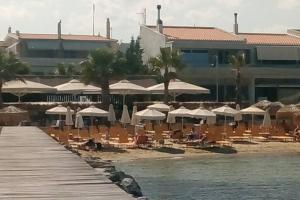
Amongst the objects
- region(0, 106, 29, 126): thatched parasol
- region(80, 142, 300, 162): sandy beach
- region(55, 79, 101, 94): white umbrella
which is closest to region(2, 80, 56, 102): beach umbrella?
region(55, 79, 101, 94): white umbrella

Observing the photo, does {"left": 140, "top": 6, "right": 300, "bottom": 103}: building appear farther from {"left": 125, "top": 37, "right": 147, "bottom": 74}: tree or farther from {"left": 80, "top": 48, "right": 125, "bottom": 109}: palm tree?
{"left": 80, "top": 48, "right": 125, "bottom": 109}: palm tree

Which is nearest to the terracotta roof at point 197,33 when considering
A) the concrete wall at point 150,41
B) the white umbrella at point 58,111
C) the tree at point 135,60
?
the concrete wall at point 150,41

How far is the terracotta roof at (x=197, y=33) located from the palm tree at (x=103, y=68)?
15388 millimetres

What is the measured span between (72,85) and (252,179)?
73.6 feet

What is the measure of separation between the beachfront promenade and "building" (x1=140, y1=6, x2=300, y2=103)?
40.8 metres

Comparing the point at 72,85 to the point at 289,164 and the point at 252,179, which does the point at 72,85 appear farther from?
the point at 252,179

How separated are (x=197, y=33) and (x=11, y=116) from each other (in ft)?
98.8

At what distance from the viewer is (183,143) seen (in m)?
35.6

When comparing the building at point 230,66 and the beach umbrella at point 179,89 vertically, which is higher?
the building at point 230,66

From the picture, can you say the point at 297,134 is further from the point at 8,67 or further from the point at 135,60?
the point at 135,60

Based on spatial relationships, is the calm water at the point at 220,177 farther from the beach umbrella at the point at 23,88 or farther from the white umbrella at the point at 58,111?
the beach umbrella at the point at 23,88

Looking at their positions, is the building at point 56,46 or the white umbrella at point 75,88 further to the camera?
the building at point 56,46

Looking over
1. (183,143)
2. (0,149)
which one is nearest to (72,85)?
(183,143)

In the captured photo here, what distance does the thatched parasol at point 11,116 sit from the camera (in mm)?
38500
